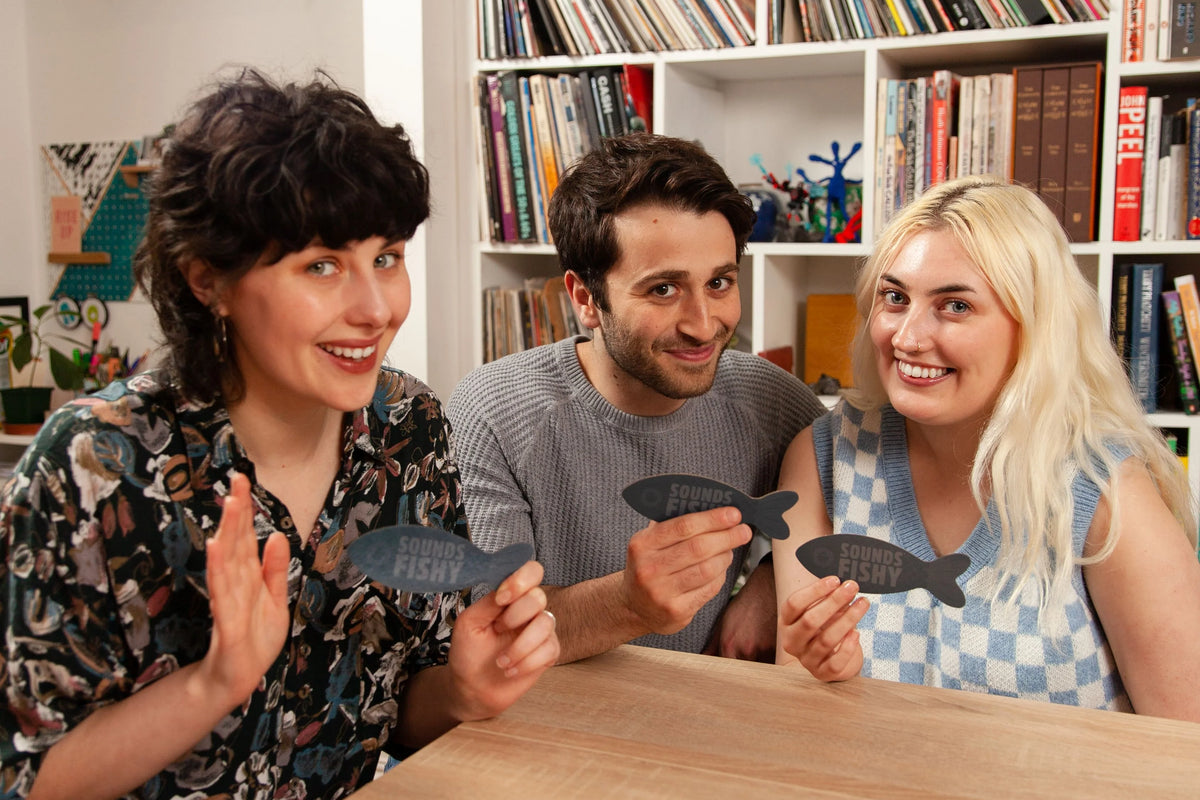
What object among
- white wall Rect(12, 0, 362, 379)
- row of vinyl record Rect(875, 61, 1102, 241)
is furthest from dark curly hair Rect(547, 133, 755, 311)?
white wall Rect(12, 0, 362, 379)

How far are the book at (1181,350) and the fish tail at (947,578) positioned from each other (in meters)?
1.50

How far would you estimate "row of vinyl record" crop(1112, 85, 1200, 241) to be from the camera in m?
2.41

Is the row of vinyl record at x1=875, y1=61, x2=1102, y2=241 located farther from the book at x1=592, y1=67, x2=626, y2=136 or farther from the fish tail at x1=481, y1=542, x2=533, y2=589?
the fish tail at x1=481, y1=542, x2=533, y2=589

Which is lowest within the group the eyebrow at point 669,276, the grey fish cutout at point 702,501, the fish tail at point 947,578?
the fish tail at point 947,578

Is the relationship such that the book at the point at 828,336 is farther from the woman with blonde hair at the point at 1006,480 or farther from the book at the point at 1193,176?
the woman with blonde hair at the point at 1006,480

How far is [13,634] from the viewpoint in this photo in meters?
1.01

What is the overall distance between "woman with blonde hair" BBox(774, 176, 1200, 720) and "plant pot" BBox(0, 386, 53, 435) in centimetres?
282

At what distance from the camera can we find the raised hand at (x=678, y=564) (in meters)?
1.32

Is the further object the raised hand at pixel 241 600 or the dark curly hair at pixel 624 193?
the dark curly hair at pixel 624 193

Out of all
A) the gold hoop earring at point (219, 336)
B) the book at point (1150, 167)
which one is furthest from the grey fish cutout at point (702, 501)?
the book at point (1150, 167)

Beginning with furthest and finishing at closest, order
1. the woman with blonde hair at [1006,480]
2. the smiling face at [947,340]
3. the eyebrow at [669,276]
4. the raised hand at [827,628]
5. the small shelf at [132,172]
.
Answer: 1. the small shelf at [132,172]
2. the eyebrow at [669,276]
3. the smiling face at [947,340]
4. the woman with blonde hair at [1006,480]
5. the raised hand at [827,628]

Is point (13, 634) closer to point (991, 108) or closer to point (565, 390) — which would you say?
point (565, 390)

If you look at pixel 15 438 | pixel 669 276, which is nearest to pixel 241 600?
pixel 669 276

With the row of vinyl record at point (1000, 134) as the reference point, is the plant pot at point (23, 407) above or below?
below
